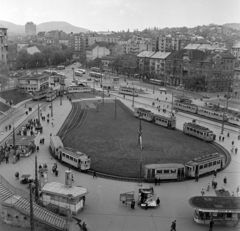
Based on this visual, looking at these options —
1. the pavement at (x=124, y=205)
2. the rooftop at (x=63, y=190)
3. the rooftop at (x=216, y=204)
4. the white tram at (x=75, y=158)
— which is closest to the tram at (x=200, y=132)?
the pavement at (x=124, y=205)

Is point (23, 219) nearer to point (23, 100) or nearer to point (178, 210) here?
point (178, 210)

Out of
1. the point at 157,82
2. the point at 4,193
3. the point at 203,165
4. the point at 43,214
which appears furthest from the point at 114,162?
the point at 157,82

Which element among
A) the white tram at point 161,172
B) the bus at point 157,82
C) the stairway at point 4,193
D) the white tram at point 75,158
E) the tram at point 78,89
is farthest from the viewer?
the bus at point 157,82

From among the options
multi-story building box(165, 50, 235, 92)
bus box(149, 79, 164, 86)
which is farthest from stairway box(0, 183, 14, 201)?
bus box(149, 79, 164, 86)

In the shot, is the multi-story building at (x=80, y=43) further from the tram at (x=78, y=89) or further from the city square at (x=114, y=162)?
the city square at (x=114, y=162)


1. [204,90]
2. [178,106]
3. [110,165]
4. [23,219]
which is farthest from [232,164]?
[204,90]

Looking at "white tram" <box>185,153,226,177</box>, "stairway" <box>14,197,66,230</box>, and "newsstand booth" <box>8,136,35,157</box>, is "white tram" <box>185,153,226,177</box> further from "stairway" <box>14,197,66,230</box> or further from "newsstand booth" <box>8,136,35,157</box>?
"newsstand booth" <box>8,136,35,157</box>

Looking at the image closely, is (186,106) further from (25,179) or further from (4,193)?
(4,193)
